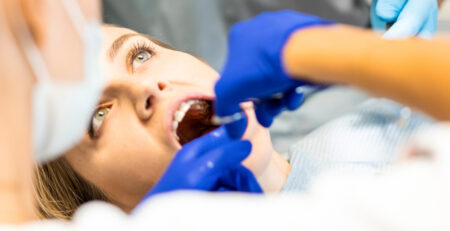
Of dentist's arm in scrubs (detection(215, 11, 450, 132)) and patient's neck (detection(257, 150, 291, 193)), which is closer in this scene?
dentist's arm in scrubs (detection(215, 11, 450, 132))

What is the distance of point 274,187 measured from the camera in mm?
1156

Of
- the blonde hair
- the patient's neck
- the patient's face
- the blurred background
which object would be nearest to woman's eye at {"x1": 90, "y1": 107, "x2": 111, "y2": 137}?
the patient's face

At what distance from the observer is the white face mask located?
57 centimetres

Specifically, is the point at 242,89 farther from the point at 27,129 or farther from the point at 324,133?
the point at 324,133

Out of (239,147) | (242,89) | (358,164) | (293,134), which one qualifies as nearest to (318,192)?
(242,89)

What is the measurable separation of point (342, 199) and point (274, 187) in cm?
63

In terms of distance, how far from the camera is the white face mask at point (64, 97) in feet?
1.87

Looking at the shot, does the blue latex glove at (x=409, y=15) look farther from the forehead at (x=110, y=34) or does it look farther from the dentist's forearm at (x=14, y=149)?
the dentist's forearm at (x=14, y=149)

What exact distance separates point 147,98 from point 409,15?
62cm

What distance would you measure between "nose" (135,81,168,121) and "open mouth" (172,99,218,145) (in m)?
0.05

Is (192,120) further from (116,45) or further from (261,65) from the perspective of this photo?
(261,65)

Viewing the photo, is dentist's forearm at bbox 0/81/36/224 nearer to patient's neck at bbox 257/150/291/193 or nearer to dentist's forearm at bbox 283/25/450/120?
dentist's forearm at bbox 283/25/450/120

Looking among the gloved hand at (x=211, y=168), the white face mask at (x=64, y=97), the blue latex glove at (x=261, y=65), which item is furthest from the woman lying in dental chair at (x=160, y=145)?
the white face mask at (x=64, y=97)

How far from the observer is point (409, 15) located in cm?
119
